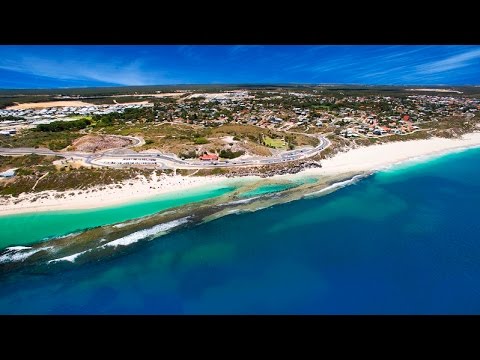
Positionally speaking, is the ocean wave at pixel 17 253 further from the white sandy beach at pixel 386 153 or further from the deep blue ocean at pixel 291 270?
the white sandy beach at pixel 386 153

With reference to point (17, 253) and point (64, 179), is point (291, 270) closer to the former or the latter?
point (17, 253)

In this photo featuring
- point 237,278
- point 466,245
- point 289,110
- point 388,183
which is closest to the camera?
point 237,278

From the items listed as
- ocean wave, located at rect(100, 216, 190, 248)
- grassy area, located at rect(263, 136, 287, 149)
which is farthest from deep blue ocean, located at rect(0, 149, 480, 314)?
grassy area, located at rect(263, 136, 287, 149)

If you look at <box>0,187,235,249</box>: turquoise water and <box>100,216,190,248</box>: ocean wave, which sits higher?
<box>0,187,235,249</box>: turquoise water

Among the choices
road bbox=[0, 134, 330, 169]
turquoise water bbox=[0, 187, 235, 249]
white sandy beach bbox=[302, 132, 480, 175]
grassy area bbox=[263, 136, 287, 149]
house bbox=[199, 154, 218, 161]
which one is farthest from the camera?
grassy area bbox=[263, 136, 287, 149]

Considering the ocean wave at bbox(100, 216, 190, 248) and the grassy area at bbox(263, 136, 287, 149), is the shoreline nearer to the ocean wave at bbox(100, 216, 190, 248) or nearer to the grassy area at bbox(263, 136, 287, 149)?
the ocean wave at bbox(100, 216, 190, 248)

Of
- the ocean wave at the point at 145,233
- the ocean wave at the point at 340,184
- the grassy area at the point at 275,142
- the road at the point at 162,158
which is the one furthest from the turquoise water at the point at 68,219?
the grassy area at the point at 275,142
